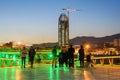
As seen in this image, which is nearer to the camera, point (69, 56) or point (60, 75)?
point (60, 75)

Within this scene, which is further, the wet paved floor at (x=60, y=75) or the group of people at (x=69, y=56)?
the group of people at (x=69, y=56)

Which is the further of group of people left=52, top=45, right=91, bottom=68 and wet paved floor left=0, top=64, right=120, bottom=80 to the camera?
group of people left=52, top=45, right=91, bottom=68

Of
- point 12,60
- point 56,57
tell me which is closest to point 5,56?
point 12,60

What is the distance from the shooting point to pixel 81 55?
33281 millimetres

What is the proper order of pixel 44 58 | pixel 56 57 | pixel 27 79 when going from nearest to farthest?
pixel 27 79, pixel 56 57, pixel 44 58

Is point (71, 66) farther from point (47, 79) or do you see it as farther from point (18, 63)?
point (47, 79)

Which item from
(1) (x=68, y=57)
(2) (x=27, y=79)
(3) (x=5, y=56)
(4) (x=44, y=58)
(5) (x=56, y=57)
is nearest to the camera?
(2) (x=27, y=79)

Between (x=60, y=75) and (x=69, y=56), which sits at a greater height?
(x=69, y=56)

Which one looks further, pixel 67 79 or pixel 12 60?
pixel 12 60

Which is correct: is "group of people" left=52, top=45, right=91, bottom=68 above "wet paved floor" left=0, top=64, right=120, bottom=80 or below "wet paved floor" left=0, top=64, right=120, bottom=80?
above

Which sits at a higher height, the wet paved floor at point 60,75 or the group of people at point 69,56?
the group of people at point 69,56

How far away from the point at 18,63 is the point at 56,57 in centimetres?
918

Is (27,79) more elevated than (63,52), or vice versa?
(63,52)

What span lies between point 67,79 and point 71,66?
16.8 m
